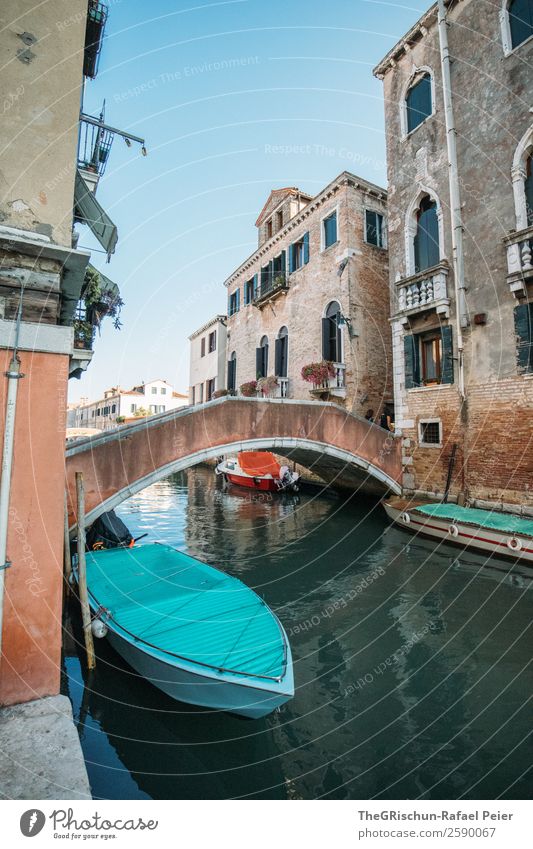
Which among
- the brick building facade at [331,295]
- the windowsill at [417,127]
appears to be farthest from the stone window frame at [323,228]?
the windowsill at [417,127]

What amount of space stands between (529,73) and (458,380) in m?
6.92

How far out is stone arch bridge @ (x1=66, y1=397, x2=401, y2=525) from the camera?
775 centimetres

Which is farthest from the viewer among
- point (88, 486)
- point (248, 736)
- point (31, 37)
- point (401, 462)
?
point (401, 462)

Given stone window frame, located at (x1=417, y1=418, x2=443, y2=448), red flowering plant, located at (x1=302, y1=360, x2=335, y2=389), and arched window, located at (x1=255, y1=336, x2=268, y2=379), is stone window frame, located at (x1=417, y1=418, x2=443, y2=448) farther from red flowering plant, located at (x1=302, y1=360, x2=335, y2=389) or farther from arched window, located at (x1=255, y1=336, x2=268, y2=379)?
arched window, located at (x1=255, y1=336, x2=268, y2=379)

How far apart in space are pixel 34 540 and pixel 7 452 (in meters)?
0.71

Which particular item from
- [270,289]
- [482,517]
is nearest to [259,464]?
[270,289]

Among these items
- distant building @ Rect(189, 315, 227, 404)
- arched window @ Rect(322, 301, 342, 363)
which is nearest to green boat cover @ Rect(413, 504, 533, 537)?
arched window @ Rect(322, 301, 342, 363)

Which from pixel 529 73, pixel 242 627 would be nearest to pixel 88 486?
pixel 242 627

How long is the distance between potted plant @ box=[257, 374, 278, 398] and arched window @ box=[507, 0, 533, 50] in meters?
11.9

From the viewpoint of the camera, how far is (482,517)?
355 inches

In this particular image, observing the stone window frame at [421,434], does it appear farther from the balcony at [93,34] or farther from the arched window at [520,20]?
the balcony at [93,34]

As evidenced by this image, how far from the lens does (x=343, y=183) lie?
49.1 ft

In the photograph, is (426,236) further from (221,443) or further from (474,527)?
(221,443)

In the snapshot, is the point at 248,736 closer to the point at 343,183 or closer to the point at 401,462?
the point at 401,462
